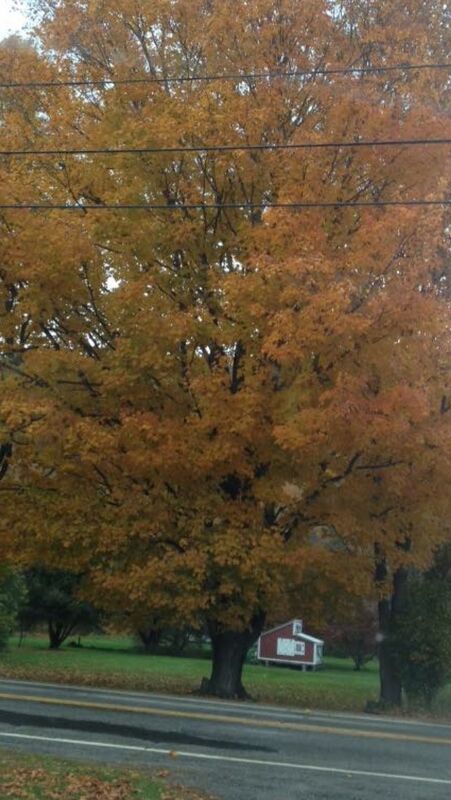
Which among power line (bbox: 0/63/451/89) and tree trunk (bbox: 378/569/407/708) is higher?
power line (bbox: 0/63/451/89)

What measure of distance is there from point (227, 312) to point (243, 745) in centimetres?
701

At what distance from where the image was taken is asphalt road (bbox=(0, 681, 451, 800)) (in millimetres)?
9539

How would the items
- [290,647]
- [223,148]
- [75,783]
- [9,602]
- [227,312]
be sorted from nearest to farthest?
[75,783] → [223,148] → [227,312] → [9,602] → [290,647]

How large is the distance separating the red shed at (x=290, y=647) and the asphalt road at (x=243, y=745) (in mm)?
23796

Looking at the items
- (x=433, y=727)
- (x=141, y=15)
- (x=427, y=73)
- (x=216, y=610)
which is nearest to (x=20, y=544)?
(x=216, y=610)

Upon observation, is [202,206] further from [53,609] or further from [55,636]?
[55,636]

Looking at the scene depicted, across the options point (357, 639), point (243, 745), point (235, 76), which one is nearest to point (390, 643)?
point (243, 745)

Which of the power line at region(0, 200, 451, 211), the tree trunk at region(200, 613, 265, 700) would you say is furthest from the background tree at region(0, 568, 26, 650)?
the power line at region(0, 200, 451, 211)

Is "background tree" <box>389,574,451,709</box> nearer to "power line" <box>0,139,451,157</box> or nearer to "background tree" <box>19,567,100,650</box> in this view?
"power line" <box>0,139,451,157</box>

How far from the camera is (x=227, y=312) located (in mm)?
16688

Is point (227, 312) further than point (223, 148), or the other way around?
point (227, 312)

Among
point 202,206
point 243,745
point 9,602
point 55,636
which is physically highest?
point 202,206

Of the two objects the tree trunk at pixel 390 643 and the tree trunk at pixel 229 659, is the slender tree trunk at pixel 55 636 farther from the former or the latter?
the tree trunk at pixel 229 659

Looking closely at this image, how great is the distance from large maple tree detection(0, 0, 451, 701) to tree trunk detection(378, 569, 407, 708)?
293 cm
